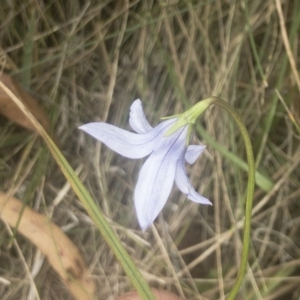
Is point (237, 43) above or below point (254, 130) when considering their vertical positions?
above

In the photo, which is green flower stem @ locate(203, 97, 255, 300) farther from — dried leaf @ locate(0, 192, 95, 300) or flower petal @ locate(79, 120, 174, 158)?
dried leaf @ locate(0, 192, 95, 300)

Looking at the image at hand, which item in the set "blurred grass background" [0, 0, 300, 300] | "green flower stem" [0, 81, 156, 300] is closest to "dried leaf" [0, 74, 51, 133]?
"blurred grass background" [0, 0, 300, 300]

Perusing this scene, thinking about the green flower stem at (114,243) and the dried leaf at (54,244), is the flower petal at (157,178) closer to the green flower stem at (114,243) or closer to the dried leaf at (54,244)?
the green flower stem at (114,243)

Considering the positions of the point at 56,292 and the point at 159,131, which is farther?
the point at 56,292

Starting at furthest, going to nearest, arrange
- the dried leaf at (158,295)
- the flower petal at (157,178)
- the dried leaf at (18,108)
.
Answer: the dried leaf at (18,108), the dried leaf at (158,295), the flower petal at (157,178)

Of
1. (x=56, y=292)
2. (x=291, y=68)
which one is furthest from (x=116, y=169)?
(x=291, y=68)

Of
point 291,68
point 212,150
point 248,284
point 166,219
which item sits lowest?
point 248,284

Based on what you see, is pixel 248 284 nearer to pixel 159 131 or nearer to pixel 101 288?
pixel 101 288

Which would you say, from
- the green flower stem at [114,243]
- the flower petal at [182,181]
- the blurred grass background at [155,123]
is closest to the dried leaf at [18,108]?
the blurred grass background at [155,123]
